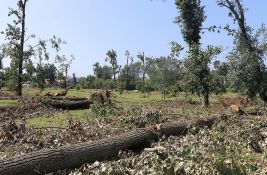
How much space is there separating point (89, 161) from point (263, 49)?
25256mm

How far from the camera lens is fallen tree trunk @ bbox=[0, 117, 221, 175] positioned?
8.51 meters

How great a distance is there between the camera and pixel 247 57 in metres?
32.2

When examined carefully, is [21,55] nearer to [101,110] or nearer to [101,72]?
[101,110]

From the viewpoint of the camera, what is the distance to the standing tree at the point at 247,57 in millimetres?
32125

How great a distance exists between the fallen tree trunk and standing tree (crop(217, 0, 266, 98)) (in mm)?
20075

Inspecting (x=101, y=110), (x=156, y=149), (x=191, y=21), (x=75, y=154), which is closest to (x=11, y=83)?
(x=191, y=21)

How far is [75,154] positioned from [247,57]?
81.0 ft

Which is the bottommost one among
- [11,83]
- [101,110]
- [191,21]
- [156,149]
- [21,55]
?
[156,149]

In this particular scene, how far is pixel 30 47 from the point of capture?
39.6m

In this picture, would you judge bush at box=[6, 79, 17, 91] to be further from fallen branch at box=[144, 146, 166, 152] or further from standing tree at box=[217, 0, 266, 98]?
fallen branch at box=[144, 146, 166, 152]

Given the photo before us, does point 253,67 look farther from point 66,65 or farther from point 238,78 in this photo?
point 66,65

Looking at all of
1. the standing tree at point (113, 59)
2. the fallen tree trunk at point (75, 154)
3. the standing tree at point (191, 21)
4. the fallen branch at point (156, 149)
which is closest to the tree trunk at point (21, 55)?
the standing tree at point (191, 21)

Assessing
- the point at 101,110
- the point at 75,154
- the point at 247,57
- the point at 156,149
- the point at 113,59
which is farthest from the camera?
the point at 113,59

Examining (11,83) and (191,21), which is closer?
(191,21)
